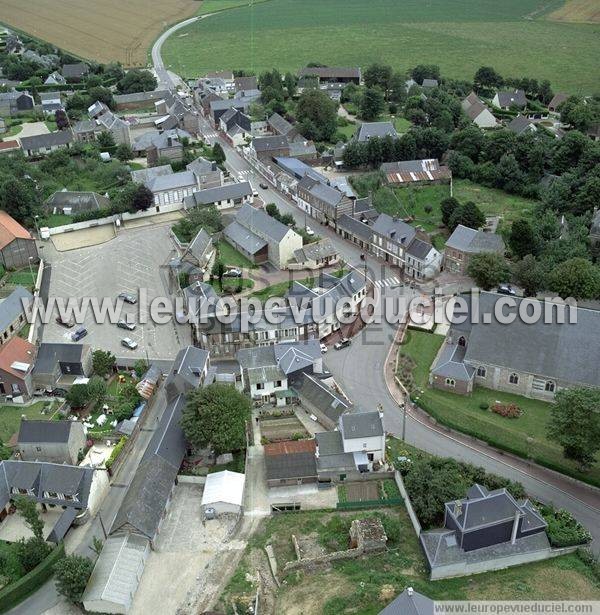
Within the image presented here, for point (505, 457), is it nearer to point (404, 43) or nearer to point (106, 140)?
point (106, 140)

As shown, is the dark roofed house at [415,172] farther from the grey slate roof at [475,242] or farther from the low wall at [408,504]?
the low wall at [408,504]

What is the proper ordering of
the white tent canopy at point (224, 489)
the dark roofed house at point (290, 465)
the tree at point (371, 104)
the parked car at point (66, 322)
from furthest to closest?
1. the tree at point (371, 104)
2. the parked car at point (66, 322)
3. the dark roofed house at point (290, 465)
4. the white tent canopy at point (224, 489)

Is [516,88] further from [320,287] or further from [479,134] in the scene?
[320,287]

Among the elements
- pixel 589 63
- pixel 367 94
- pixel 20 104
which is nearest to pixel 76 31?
pixel 20 104

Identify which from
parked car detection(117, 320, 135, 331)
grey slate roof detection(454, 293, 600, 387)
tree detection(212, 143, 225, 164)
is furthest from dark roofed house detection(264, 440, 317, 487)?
tree detection(212, 143, 225, 164)

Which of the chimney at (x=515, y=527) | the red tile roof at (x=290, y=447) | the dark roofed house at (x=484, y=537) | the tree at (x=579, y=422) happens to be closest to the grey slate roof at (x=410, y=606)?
the dark roofed house at (x=484, y=537)

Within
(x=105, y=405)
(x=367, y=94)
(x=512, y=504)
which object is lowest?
(x=105, y=405)
